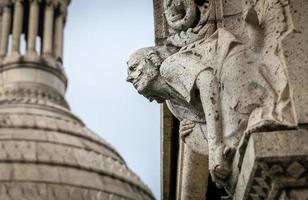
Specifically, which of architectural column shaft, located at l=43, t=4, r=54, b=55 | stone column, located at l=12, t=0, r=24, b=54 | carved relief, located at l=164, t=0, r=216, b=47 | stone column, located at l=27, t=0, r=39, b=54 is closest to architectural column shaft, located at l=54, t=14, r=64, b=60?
architectural column shaft, located at l=43, t=4, r=54, b=55

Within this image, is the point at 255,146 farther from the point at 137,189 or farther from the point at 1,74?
the point at 1,74

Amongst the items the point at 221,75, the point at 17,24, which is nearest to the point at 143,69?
the point at 221,75

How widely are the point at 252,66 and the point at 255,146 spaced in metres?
0.44

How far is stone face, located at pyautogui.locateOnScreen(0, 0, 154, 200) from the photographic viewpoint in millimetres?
25578

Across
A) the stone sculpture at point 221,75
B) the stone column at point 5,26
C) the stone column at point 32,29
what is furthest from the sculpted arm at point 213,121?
the stone column at point 5,26

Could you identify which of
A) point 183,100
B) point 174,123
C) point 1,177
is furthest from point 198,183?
point 1,177

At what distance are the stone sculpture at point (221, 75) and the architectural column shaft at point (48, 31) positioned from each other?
3152cm

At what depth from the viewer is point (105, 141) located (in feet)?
101

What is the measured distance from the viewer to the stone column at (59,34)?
35469 millimetres

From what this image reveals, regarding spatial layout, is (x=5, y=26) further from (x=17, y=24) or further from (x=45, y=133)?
(x=45, y=133)

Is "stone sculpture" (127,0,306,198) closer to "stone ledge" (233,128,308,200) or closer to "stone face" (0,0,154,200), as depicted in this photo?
"stone ledge" (233,128,308,200)

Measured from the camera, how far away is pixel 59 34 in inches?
1407

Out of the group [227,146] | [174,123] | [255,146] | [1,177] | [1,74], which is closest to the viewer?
[255,146]

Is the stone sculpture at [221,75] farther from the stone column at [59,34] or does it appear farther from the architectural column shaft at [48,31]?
the stone column at [59,34]
